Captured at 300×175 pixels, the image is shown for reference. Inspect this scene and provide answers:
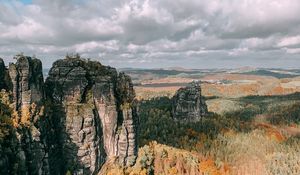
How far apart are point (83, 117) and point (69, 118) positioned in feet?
19.2

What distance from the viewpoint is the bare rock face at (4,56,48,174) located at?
435 ft

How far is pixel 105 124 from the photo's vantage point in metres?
→ 174

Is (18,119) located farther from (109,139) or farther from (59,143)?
(109,139)

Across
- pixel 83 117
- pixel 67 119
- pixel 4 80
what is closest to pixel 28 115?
pixel 4 80

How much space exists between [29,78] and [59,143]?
110ft

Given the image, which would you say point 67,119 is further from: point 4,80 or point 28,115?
point 4,80

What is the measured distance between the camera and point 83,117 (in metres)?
163

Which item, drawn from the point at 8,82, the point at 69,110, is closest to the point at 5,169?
the point at 8,82

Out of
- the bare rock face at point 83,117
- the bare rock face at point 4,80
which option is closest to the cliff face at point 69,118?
the bare rock face at point 83,117

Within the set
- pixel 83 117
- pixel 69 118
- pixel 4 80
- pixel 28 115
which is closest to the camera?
pixel 28 115

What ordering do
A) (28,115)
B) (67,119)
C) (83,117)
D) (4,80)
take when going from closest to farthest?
(28,115), (4,80), (67,119), (83,117)

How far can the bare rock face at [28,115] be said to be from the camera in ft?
435

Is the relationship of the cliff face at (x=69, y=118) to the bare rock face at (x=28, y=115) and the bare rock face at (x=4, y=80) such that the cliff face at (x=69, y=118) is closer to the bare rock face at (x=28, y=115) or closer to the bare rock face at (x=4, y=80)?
the bare rock face at (x=28, y=115)

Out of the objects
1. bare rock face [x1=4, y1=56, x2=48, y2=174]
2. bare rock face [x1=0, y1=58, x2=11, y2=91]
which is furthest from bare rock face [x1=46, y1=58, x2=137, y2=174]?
bare rock face [x1=0, y1=58, x2=11, y2=91]
